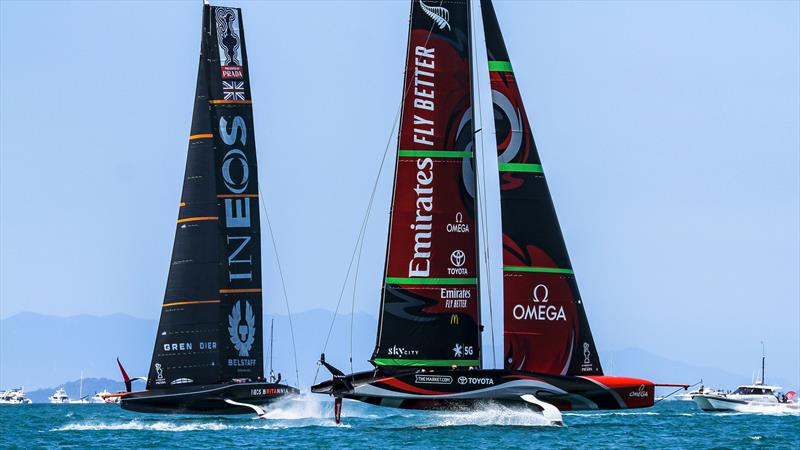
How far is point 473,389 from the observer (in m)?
36.9

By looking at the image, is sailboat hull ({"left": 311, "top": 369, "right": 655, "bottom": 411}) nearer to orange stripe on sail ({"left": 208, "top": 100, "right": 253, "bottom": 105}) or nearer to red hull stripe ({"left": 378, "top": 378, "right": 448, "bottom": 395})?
red hull stripe ({"left": 378, "top": 378, "right": 448, "bottom": 395})

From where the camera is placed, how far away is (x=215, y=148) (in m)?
50.9

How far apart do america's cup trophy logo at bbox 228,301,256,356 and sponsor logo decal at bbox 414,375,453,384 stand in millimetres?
15137

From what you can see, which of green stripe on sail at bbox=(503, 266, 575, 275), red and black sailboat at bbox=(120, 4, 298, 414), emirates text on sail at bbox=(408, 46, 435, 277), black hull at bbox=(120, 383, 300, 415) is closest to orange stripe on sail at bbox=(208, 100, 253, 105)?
red and black sailboat at bbox=(120, 4, 298, 414)

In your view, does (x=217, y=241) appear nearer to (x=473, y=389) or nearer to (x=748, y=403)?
(x=473, y=389)

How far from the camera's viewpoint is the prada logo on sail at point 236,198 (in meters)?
51.0

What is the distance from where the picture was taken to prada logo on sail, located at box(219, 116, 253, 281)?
50969mm

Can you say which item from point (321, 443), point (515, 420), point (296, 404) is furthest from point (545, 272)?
point (296, 404)

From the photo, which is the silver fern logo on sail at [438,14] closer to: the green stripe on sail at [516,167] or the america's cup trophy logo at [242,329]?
the green stripe on sail at [516,167]

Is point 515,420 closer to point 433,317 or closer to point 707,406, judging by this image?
point 433,317

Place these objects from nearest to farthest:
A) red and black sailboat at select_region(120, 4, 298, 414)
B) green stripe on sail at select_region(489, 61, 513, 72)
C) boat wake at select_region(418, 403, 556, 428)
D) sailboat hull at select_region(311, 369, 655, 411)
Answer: sailboat hull at select_region(311, 369, 655, 411)
boat wake at select_region(418, 403, 556, 428)
green stripe on sail at select_region(489, 61, 513, 72)
red and black sailboat at select_region(120, 4, 298, 414)

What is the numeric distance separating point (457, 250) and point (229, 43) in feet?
56.5

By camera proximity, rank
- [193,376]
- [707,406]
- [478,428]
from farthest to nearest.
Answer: [707,406] < [193,376] < [478,428]

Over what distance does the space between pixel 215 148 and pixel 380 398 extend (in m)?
16.8
